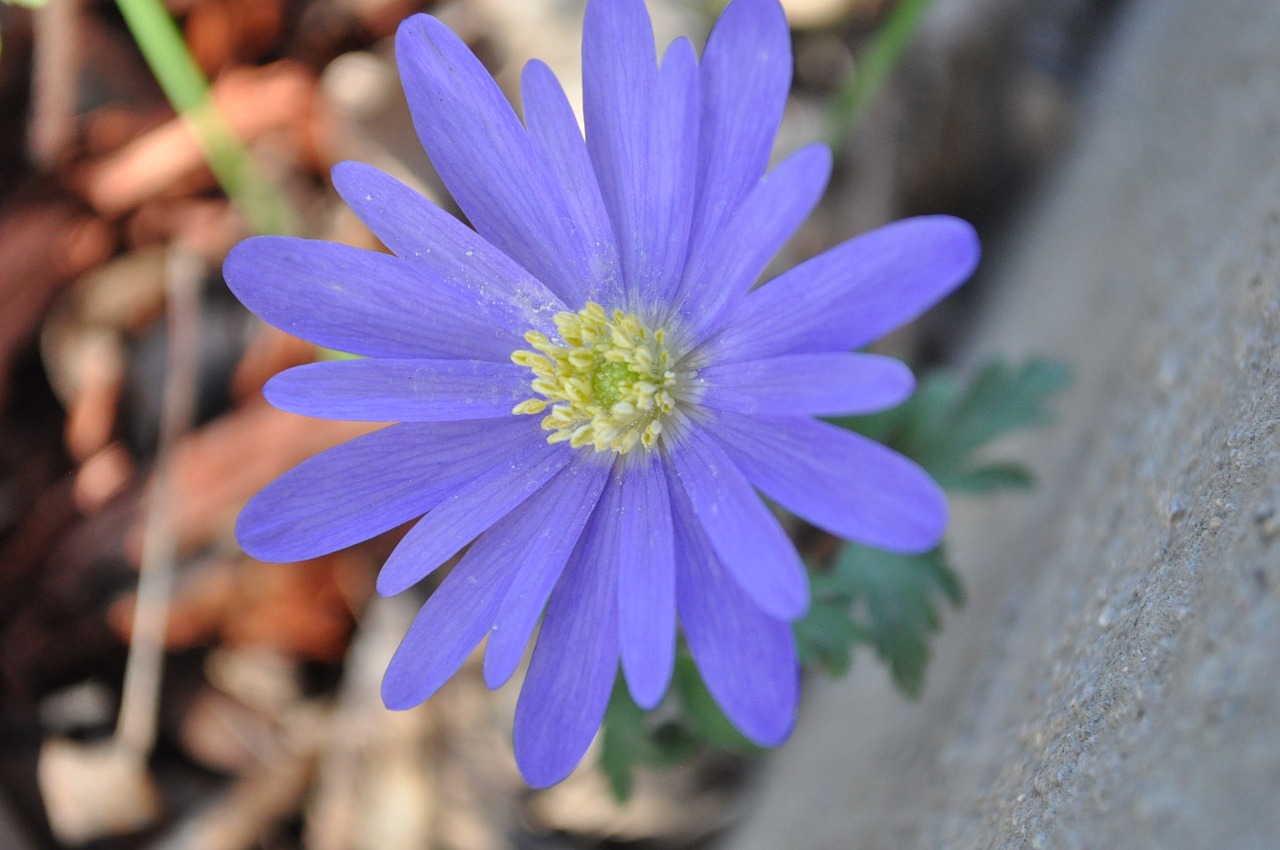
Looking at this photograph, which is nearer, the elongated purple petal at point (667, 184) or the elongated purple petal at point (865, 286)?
the elongated purple petal at point (865, 286)

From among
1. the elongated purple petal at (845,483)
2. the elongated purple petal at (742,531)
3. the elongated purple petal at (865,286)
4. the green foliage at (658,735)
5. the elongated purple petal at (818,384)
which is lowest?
the green foliage at (658,735)

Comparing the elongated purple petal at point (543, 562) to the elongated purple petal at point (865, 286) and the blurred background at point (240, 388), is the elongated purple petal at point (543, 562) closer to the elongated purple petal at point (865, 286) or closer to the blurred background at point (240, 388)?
the elongated purple petal at point (865, 286)

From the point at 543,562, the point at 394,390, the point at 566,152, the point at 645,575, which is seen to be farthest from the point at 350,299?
the point at 645,575

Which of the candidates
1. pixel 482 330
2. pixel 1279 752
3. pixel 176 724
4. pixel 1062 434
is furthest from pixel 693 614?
pixel 176 724

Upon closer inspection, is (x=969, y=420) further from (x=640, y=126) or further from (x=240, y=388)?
(x=240, y=388)

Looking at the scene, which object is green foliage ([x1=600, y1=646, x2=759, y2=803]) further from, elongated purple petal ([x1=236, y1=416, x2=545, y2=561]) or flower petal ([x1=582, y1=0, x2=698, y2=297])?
flower petal ([x1=582, y1=0, x2=698, y2=297])

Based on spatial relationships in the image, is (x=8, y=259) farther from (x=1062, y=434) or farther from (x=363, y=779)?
(x=1062, y=434)

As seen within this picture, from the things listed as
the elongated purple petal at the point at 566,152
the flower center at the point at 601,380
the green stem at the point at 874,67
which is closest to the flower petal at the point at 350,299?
the flower center at the point at 601,380
